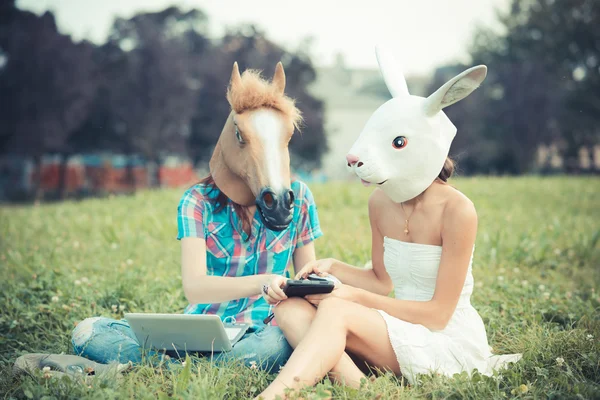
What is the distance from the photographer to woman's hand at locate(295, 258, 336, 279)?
3.12 meters

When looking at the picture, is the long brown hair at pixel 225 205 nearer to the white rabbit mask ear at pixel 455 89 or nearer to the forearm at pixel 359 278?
the forearm at pixel 359 278

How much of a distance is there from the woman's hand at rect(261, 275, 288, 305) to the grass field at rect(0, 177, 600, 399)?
42 centimetres

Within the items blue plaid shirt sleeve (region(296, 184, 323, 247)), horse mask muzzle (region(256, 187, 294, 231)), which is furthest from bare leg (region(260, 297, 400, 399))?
blue plaid shirt sleeve (region(296, 184, 323, 247))

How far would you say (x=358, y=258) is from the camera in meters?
5.51

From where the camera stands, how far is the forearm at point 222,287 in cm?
296

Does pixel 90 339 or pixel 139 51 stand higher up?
pixel 139 51

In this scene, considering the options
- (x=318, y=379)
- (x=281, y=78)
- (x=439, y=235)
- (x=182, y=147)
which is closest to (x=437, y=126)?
(x=439, y=235)

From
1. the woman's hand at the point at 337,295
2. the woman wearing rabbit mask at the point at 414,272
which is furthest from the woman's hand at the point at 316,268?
the woman's hand at the point at 337,295

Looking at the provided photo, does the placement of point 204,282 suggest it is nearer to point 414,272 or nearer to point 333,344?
point 333,344

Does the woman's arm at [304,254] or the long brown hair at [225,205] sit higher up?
the long brown hair at [225,205]

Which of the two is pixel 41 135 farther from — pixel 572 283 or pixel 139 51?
pixel 572 283

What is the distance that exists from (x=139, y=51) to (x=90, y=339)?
80.9ft

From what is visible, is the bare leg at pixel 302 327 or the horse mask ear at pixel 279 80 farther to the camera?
the horse mask ear at pixel 279 80

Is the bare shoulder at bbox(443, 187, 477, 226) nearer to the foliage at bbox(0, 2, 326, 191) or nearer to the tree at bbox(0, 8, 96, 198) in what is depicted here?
the foliage at bbox(0, 2, 326, 191)
